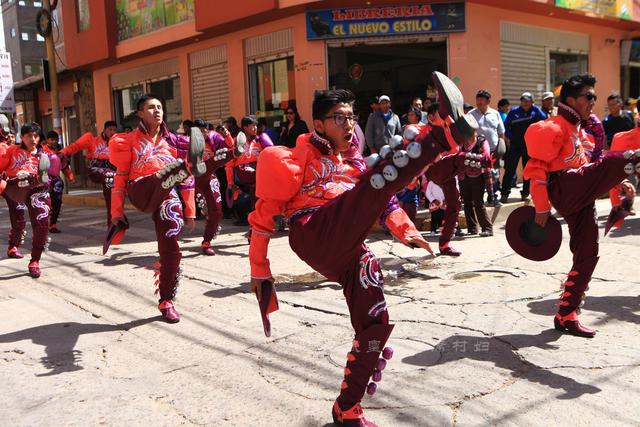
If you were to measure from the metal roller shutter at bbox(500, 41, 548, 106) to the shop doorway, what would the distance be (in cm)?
157

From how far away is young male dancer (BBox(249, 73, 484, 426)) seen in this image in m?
3.05

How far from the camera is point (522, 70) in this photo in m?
14.8

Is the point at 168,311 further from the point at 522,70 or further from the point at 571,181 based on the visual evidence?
the point at 522,70

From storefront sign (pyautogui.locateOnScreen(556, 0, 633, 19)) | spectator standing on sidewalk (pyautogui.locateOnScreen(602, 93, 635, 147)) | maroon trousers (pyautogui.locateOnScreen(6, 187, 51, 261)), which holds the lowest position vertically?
maroon trousers (pyautogui.locateOnScreen(6, 187, 51, 261))

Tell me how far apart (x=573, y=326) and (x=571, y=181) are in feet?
3.63

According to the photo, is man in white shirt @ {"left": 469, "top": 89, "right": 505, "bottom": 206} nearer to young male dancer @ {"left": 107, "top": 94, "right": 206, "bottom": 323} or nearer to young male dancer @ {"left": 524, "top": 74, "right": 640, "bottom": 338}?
young male dancer @ {"left": 524, "top": 74, "right": 640, "bottom": 338}

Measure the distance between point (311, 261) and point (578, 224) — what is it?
2519 mm

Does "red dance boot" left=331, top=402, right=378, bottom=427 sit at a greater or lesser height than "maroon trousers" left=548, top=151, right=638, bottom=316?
lesser

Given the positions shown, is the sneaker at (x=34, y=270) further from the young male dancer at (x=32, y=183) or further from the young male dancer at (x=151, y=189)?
the young male dancer at (x=151, y=189)

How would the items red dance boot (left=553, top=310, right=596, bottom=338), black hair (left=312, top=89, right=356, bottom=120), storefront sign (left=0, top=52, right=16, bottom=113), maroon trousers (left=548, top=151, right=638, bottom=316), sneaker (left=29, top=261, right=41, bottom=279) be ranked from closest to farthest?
1. black hair (left=312, top=89, right=356, bottom=120)
2. maroon trousers (left=548, top=151, right=638, bottom=316)
3. red dance boot (left=553, top=310, right=596, bottom=338)
4. sneaker (left=29, top=261, right=41, bottom=279)
5. storefront sign (left=0, top=52, right=16, bottom=113)

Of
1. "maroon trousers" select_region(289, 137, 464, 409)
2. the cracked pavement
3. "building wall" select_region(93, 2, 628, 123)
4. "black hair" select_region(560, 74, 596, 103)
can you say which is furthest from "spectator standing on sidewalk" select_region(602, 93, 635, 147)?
"maroon trousers" select_region(289, 137, 464, 409)

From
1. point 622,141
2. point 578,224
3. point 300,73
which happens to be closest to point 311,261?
point 578,224

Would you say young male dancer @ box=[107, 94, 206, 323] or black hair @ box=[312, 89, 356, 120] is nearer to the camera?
black hair @ box=[312, 89, 356, 120]

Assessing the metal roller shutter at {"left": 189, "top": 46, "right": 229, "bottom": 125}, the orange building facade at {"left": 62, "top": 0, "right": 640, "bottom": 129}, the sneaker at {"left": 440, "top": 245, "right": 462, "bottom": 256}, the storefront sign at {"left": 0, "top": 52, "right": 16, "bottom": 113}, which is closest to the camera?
the sneaker at {"left": 440, "top": 245, "right": 462, "bottom": 256}
